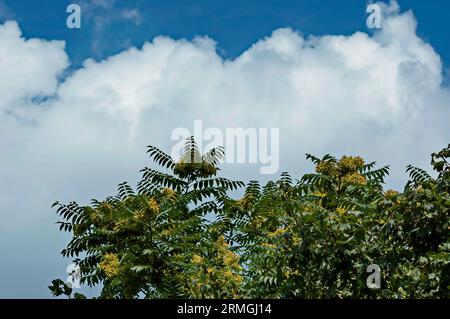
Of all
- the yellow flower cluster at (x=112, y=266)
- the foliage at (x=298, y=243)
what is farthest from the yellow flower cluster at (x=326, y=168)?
the yellow flower cluster at (x=112, y=266)

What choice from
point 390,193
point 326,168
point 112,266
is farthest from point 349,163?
point 112,266

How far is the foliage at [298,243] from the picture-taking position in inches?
324

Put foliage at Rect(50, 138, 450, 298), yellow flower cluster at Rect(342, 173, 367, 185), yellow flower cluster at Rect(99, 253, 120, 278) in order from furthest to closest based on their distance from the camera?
yellow flower cluster at Rect(342, 173, 367, 185), yellow flower cluster at Rect(99, 253, 120, 278), foliage at Rect(50, 138, 450, 298)

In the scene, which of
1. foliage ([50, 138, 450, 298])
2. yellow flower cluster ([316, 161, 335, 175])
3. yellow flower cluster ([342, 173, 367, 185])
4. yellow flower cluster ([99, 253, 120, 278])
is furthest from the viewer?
yellow flower cluster ([316, 161, 335, 175])

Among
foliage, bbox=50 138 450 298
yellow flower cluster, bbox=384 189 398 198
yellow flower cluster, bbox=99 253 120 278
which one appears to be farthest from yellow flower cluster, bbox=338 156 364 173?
yellow flower cluster, bbox=99 253 120 278

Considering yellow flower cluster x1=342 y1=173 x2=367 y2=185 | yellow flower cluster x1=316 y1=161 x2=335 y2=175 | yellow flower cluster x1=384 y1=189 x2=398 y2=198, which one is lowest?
yellow flower cluster x1=384 y1=189 x2=398 y2=198

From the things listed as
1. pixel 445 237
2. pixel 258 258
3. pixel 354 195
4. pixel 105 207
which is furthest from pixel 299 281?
pixel 105 207

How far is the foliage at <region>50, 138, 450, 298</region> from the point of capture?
27.0 ft

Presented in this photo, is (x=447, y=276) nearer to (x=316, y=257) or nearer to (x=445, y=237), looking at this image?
(x=445, y=237)

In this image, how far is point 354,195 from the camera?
454 inches

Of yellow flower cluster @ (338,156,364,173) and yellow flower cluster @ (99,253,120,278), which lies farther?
yellow flower cluster @ (338,156,364,173)

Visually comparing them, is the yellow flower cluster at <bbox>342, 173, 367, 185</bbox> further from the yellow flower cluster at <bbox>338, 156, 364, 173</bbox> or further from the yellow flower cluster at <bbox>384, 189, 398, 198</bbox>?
the yellow flower cluster at <bbox>384, 189, 398, 198</bbox>
